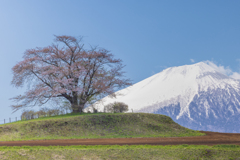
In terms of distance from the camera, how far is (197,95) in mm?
108812

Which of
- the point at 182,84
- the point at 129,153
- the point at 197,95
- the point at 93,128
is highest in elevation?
the point at 182,84

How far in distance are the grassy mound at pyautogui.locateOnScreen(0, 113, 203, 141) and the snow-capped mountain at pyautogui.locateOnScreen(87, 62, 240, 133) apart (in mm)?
74097

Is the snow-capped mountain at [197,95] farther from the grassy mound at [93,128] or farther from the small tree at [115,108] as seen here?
the grassy mound at [93,128]

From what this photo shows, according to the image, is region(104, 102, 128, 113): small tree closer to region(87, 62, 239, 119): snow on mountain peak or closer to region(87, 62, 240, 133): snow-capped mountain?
region(87, 62, 239, 119): snow on mountain peak

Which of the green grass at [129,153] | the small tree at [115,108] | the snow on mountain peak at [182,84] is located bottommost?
the green grass at [129,153]

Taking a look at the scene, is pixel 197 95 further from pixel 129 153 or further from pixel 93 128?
pixel 129 153

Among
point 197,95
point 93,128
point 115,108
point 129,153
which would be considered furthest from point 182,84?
point 129,153

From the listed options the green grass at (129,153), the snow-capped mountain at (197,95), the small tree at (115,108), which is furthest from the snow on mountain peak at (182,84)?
the green grass at (129,153)

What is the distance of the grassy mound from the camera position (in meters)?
20.5

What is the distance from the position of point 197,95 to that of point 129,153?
338 ft

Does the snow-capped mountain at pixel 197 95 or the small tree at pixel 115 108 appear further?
the snow-capped mountain at pixel 197 95

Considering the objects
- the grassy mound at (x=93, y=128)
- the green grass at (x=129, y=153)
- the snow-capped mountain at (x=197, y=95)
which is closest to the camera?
the green grass at (x=129, y=153)

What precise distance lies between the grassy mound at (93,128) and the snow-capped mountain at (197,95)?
7410cm

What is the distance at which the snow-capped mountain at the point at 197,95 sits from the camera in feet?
334
